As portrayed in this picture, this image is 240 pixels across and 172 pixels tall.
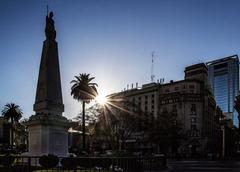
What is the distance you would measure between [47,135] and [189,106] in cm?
6878

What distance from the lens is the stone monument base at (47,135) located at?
1602 centimetres

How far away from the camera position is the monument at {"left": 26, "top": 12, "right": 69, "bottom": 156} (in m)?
16.1

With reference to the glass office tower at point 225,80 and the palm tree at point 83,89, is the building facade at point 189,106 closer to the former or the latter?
the palm tree at point 83,89

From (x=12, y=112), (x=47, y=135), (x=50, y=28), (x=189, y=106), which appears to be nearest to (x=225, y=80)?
(x=189, y=106)

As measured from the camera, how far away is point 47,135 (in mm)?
16031

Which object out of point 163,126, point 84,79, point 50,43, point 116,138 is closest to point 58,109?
point 50,43

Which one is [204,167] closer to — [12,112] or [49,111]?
[49,111]

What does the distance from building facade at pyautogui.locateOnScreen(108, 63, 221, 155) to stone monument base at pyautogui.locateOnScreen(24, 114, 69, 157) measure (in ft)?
174

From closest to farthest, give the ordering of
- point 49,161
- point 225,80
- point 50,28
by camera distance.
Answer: point 49,161 < point 50,28 < point 225,80

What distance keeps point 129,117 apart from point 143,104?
173 feet

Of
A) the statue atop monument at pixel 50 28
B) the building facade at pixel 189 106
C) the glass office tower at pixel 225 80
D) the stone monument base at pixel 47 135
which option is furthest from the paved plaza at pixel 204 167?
the glass office tower at pixel 225 80

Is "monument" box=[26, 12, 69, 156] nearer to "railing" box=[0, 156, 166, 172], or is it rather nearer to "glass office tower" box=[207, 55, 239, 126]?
"railing" box=[0, 156, 166, 172]

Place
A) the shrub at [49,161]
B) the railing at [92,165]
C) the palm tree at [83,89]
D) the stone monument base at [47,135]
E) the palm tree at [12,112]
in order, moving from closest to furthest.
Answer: the railing at [92,165] → the shrub at [49,161] → the stone monument base at [47,135] → the palm tree at [83,89] → the palm tree at [12,112]

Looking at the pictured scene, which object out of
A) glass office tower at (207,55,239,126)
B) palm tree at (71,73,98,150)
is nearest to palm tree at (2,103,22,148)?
palm tree at (71,73,98,150)
